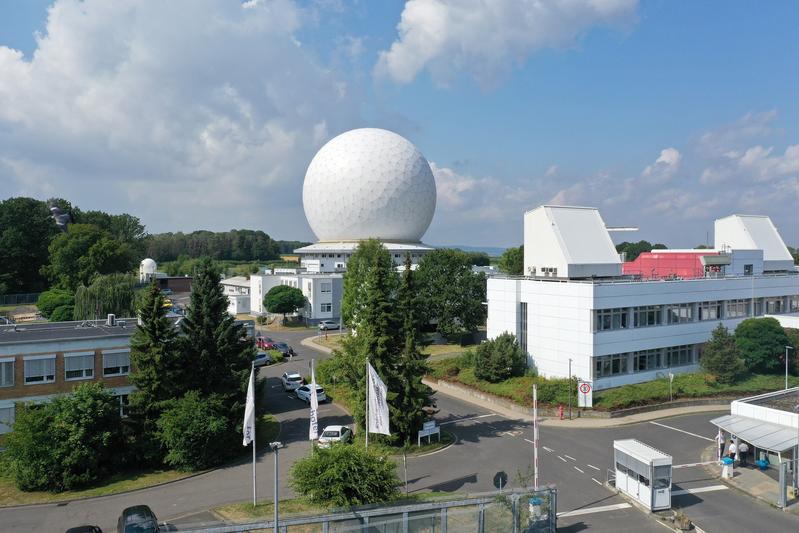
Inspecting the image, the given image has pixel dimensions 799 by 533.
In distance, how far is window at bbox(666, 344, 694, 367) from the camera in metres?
35.1

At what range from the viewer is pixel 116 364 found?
26.5 meters

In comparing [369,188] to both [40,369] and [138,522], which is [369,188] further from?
[138,522]

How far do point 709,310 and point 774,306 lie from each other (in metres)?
8.15

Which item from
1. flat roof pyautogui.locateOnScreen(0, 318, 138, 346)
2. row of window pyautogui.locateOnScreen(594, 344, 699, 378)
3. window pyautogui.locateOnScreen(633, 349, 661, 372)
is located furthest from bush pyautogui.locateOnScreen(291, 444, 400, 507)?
window pyautogui.locateOnScreen(633, 349, 661, 372)

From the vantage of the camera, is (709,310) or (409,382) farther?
(709,310)

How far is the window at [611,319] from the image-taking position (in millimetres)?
31797

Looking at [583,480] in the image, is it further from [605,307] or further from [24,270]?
[24,270]

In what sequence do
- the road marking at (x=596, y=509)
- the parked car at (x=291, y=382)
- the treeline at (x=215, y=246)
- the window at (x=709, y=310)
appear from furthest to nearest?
the treeline at (x=215, y=246) < the window at (x=709, y=310) < the parked car at (x=291, y=382) < the road marking at (x=596, y=509)

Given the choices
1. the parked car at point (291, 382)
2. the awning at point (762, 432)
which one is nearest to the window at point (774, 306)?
the awning at point (762, 432)

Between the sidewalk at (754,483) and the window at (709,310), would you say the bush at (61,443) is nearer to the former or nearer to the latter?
the sidewalk at (754,483)

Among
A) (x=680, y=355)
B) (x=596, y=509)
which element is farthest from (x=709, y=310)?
(x=596, y=509)

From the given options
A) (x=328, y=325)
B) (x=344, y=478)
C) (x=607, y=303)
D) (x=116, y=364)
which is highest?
(x=607, y=303)

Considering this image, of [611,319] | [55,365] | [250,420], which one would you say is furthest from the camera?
[611,319]

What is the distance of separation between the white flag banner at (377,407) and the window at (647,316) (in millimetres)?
20342
